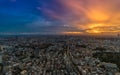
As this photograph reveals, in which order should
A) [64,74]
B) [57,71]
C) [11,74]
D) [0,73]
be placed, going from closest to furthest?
[0,73] < [11,74] < [64,74] < [57,71]

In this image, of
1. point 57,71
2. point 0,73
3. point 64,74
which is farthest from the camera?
point 57,71

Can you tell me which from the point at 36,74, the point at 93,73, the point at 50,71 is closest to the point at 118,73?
the point at 93,73

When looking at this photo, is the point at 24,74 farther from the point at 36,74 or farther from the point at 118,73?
the point at 118,73

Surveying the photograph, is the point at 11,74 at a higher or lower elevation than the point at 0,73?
lower

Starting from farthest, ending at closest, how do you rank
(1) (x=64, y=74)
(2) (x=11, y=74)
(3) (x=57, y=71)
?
(3) (x=57, y=71)
(1) (x=64, y=74)
(2) (x=11, y=74)

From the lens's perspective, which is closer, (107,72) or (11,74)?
(11,74)

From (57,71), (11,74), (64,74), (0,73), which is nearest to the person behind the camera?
(0,73)

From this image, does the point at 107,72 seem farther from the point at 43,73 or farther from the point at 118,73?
the point at 43,73

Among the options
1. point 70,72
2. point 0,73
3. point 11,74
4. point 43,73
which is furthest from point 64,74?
point 0,73

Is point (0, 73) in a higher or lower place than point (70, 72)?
higher
